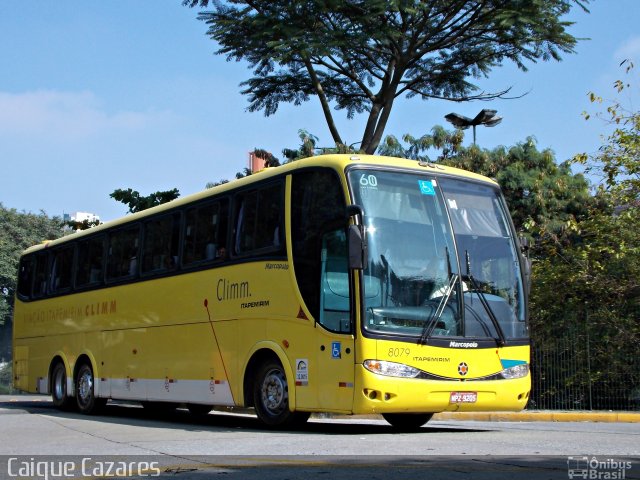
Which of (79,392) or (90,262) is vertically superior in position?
(90,262)

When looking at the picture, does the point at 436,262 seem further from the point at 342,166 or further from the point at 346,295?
the point at 342,166

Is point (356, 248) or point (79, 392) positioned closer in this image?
point (356, 248)

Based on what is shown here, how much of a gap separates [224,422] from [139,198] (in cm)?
1329

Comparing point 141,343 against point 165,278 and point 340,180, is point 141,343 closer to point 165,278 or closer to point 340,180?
point 165,278

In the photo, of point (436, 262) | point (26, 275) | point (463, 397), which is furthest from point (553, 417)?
point (26, 275)

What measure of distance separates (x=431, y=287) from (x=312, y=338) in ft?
5.36

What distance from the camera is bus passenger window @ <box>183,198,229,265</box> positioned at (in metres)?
14.2

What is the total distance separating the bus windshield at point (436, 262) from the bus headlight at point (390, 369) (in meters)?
0.36

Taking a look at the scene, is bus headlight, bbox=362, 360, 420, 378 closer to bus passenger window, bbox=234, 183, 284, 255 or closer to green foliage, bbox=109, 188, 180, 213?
bus passenger window, bbox=234, 183, 284, 255

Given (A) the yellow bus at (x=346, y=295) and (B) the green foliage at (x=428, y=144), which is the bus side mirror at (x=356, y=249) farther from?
(B) the green foliage at (x=428, y=144)

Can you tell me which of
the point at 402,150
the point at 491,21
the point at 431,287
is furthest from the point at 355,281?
the point at 402,150

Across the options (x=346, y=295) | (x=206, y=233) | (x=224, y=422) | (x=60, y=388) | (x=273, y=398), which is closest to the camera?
(x=346, y=295)

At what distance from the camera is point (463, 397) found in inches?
461

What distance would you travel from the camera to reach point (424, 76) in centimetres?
2409
